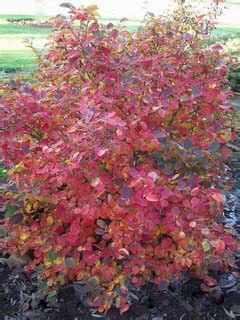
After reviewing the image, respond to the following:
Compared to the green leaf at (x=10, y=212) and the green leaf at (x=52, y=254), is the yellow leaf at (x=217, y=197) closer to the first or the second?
the green leaf at (x=52, y=254)

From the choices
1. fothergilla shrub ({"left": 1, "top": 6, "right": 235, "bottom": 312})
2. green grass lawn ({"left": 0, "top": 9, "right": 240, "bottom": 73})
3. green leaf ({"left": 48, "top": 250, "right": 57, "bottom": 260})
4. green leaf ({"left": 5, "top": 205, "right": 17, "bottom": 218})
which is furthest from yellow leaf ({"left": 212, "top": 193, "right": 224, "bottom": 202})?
green grass lawn ({"left": 0, "top": 9, "right": 240, "bottom": 73})

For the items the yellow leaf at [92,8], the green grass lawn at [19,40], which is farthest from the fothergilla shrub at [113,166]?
the green grass lawn at [19,40]

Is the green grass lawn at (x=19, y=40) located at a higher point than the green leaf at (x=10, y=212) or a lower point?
lower

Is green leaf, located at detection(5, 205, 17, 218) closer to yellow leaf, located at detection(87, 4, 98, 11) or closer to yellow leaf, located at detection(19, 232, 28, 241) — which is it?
yellow leaf, located at detection(19, 232, 28, 241)

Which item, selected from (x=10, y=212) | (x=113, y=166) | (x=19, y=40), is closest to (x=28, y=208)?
(x=10, y=212)

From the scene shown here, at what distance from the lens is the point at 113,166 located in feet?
7.66

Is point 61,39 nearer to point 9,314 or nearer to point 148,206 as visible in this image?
point 148,206

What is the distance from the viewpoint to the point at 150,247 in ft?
8.02

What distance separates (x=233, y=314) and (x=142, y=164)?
875mm

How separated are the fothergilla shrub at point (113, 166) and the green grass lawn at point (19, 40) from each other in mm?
2954

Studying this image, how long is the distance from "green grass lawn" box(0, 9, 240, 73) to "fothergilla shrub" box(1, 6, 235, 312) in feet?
9.69

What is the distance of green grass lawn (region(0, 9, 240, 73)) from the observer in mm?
8445

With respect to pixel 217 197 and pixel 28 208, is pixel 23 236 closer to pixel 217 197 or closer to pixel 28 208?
pixel 28 208

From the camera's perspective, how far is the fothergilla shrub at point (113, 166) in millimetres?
2234
